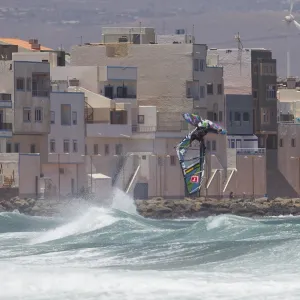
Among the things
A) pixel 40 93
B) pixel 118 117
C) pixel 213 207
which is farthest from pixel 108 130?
pixel 213 207

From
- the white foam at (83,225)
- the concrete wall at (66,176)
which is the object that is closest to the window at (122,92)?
the concrete wall at (66,176)

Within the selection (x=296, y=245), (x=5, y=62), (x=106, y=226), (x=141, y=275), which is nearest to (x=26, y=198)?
(x=5, y=62)

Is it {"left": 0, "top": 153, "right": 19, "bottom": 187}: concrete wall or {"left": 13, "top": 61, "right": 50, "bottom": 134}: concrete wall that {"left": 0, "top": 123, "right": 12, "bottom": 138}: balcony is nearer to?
{"left": 13, "top": 61, "right": 50, "bottom": 134}: concrete wall

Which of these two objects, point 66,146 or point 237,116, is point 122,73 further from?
point 237,116

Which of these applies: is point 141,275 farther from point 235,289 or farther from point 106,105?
point 106,105

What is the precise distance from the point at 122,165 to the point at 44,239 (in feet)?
97.6

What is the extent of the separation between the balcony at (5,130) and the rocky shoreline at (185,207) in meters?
3.22

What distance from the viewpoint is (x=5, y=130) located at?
10588cm

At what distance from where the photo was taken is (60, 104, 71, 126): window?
109 m

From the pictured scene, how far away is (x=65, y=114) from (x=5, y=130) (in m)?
4.69

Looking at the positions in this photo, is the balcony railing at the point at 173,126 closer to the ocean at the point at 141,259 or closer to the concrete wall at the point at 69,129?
the concrete wall at the point at 69,129

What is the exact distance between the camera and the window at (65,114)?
109 metres

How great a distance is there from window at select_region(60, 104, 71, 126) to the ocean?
11.9 m

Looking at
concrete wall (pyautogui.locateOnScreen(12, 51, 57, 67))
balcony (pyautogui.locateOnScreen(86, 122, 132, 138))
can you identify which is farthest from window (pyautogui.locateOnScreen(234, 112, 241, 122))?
balcony (pyautogui.locateOnScreen(86, 122, 132, 138))
